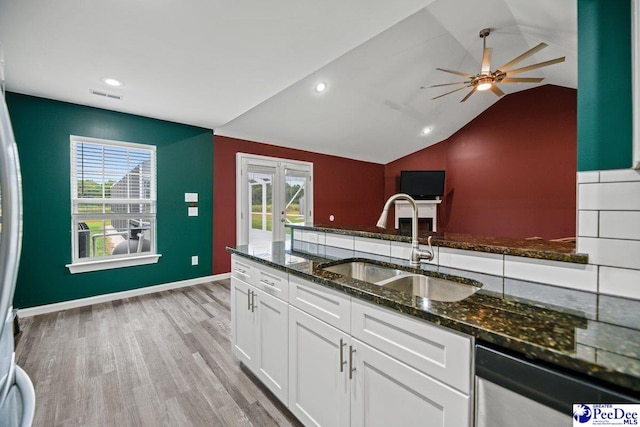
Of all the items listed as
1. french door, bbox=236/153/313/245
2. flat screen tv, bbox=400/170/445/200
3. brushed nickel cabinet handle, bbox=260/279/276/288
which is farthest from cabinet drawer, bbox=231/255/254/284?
flat screen tv, bbox=400/170/445/200

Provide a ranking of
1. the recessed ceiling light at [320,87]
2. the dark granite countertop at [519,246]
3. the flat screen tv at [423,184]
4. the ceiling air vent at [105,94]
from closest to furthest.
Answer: the dark granite countertop at [519,246]
the ceiling air vent at [105,94]
the recessed ceiling light at [320,87]
the flat screen tv at [423,184]

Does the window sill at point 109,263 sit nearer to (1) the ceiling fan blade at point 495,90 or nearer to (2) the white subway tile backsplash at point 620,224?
(2) the white subway tile backsplash at point 620,224

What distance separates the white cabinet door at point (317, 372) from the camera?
1220 mm

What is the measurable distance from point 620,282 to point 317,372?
4.17 ft

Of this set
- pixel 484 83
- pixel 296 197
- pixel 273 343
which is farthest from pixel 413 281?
pixel 296 197

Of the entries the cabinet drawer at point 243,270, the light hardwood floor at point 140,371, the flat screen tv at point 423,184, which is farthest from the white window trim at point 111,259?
the flat screen tv at point 423,184

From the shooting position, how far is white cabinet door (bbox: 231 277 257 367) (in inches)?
72.7

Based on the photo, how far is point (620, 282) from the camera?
1.01m

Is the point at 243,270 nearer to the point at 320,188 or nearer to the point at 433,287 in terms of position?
the point at 433,287

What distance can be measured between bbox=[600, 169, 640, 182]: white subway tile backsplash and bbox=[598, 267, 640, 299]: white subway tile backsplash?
1.07ft

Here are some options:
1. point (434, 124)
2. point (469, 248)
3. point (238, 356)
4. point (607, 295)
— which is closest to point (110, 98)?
point (238, 356)

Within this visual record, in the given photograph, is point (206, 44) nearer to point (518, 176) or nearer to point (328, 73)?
point (328, 73)

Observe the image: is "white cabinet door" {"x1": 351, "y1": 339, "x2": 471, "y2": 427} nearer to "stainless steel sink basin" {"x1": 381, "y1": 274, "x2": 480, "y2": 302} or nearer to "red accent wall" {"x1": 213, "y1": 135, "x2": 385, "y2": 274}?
"stainless steel sink basin" {"x1": 381, "y1": 274, "x2": 480, "y2": 302}

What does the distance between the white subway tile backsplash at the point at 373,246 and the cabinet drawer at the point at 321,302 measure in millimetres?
633
